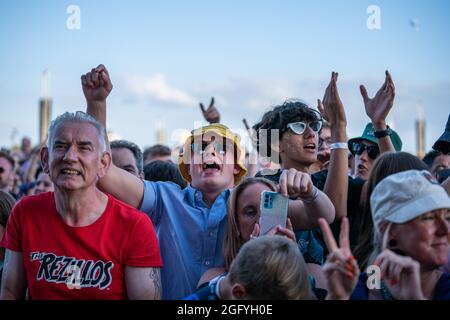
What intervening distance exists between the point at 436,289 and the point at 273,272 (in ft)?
2.52

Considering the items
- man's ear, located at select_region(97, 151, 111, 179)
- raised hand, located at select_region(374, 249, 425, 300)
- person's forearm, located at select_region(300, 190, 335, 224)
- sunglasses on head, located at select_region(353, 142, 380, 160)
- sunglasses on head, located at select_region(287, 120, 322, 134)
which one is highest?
sunglasses on head, located at select_region(287, 120, 322, 134)

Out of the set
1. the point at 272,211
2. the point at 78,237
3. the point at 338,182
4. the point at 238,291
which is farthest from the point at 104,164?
the point at 338,182

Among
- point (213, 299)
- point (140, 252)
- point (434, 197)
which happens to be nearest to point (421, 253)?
point (434, 197)

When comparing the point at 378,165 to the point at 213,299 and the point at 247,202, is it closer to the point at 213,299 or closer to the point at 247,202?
the point at 247,202

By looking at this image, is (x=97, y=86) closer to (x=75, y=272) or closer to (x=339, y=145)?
(x=75, y=272)

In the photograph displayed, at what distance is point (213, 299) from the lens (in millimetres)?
2803

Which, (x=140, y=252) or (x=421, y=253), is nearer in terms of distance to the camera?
(x=421, y=253)

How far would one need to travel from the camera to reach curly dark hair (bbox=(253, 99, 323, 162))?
14.0 ft

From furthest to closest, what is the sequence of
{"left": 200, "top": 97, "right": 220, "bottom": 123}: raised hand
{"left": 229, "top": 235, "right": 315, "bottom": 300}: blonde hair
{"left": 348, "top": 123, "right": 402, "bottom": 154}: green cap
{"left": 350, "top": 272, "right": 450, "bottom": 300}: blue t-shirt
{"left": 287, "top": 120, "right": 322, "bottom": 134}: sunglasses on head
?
{"left": 200, "top": 97, "right": 220, "bottom": 123}: raised hand < {"left": 348, "top": 123, "right": 402, "bottom": 154}: green cap < {"left": 287, "top": 120, "right": 322, "bottom": 134}: sunglasses on head < {"left": 350, "top": 272, "right": 450, "bottom": 300}: blue t-shirt < {"left": 229, "top": 235, "right": 315, "bottom": 300}: blonde hair

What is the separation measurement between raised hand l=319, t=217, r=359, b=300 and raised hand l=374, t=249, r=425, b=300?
17cm

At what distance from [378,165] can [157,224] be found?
128 cm

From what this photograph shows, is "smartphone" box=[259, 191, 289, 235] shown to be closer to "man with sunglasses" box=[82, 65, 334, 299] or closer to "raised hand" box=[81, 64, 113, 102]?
"man with sunglasses" box=[82, 65, 334, 299]

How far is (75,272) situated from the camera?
9.78ft

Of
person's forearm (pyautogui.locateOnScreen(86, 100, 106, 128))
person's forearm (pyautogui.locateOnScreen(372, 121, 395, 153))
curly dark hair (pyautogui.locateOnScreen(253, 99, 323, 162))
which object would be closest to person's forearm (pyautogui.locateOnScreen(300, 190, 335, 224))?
person's forearm (pyautogui.locateOnScreen(372, 121, 395, 153))
